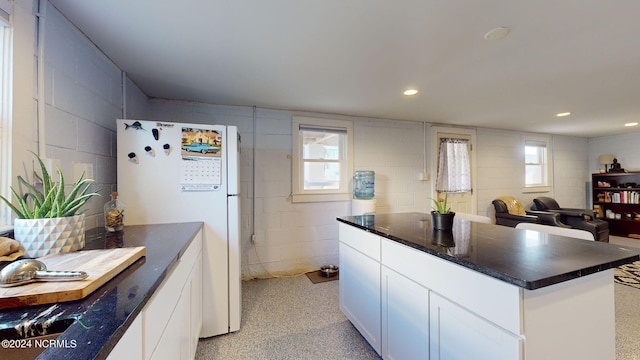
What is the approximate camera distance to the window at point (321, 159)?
→ 10.8 ft

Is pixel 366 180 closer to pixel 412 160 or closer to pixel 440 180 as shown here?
pixel 412 160

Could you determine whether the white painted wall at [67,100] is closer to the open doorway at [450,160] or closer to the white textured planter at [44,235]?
the white textured planter at [44,235]

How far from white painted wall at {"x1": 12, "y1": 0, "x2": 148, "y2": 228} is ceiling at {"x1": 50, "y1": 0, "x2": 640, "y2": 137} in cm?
15

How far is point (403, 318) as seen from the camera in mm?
1408

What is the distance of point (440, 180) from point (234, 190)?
343 cm

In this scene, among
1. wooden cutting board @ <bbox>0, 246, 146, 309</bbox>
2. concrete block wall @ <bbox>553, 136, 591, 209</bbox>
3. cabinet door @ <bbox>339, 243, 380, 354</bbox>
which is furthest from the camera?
concrete block wall @ <bbox>553, 136, 591, 209</bbox>

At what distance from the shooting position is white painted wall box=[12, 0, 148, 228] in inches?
45.7

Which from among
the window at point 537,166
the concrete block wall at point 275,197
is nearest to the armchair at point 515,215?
the window at point 537,166

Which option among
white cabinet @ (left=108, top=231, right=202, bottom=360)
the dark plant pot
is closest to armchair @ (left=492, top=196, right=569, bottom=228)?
the dark plant pot

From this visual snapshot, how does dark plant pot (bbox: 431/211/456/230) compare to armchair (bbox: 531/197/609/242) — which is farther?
armchair (bbox: 531/197/609/242)

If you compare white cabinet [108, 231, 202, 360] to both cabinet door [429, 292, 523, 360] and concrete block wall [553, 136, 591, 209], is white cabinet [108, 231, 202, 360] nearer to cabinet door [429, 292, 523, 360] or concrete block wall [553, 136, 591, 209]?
cabinet door [429, 292, 523, 360]

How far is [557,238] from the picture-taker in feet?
4.53

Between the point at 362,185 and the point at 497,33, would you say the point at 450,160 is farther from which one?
the point at 497,33

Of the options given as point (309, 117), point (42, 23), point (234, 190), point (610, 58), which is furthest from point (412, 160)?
point (42, 23)
